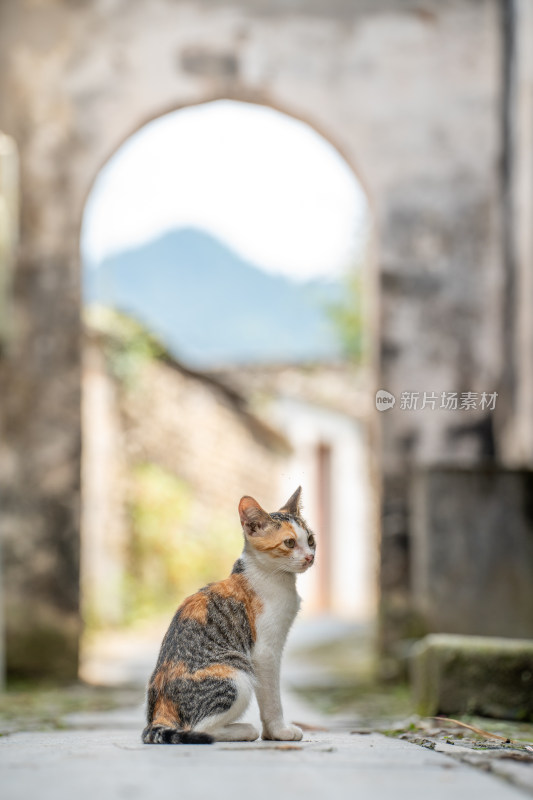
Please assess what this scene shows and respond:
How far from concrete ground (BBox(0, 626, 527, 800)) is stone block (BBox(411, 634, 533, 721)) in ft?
3.99

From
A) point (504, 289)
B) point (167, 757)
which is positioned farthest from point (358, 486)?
point (167, 757)

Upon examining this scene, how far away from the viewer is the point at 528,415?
18.9 ft

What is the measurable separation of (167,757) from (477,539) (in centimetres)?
369

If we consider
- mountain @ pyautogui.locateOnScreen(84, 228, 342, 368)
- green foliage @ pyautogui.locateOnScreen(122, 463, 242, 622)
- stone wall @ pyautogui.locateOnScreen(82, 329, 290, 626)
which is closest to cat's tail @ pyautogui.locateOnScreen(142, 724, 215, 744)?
stone wall @ pyautogui.locateOnScreen(82, 329, 290, 626)

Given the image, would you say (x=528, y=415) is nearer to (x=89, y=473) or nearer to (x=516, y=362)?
(x=516, y=362)

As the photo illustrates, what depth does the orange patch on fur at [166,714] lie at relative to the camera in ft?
8.28

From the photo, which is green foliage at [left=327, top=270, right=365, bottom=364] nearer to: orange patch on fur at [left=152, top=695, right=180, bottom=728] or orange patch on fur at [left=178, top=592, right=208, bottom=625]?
orange patch on fur at [left=178, top=592, right=208, bottom=625]

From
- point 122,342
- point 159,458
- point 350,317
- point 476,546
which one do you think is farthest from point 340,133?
point 350,317

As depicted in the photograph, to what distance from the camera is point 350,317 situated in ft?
54.6

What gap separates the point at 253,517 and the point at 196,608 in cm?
28

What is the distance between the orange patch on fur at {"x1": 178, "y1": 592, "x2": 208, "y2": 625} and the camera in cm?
269

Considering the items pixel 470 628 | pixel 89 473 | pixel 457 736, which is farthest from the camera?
pixel 89 473

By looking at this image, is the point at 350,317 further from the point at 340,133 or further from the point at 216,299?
the point at 216,299

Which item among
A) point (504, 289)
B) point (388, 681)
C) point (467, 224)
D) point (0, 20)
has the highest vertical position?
point (0, 20)
